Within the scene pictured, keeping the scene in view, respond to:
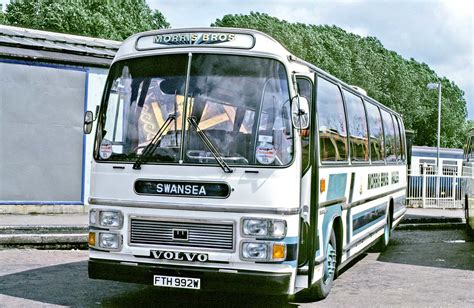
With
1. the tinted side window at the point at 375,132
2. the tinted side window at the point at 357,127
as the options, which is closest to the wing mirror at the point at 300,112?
the tinted side window at the point at 357,127

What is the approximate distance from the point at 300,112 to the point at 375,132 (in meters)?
5.71

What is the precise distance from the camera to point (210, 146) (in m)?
7.00

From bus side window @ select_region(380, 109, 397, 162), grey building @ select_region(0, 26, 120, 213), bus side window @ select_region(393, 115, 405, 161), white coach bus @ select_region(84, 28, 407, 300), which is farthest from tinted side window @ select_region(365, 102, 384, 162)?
grey building @ select_region(0, 26, 120, 213)

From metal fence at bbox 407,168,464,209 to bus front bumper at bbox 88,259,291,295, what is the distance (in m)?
22.0

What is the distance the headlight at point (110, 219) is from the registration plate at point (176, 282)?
0.72 meters

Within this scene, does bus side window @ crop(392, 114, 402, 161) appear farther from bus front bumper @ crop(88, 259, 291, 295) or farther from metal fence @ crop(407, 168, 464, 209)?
metal fence @ crop(407, 168, 464, 209)

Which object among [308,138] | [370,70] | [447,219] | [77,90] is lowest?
[447,219]

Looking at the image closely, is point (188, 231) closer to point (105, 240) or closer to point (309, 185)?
point (105, 240)

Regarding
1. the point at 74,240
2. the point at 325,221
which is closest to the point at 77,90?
the point at 74,240

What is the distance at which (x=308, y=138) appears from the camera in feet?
24.6

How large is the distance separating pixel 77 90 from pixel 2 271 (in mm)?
9460

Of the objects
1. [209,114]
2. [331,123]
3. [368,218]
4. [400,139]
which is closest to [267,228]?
[209,114]

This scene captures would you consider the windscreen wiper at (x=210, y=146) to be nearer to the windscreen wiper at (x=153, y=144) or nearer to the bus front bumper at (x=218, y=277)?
the windscreen wiper at (x=153, y=144)

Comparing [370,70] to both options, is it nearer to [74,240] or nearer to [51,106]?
[51,106]
